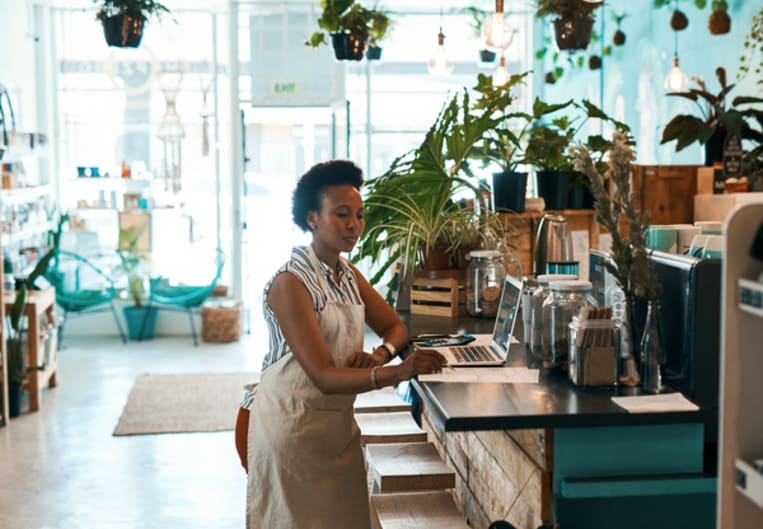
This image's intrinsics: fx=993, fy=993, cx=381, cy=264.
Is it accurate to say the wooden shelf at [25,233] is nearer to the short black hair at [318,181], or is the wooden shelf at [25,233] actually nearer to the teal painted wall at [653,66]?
the teal painted wall at [653,66]

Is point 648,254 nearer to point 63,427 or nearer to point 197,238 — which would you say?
point 63,427

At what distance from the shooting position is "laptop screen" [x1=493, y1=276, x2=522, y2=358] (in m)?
3.01

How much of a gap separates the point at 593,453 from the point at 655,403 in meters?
0.21

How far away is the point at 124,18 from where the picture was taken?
610 cm

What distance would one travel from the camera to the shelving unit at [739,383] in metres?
1.91

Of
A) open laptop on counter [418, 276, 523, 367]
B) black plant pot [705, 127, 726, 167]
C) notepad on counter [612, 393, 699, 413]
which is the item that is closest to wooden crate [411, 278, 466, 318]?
open laptop on counter [418, 276, 523, 367]

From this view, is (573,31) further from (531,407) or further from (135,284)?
(135,284)

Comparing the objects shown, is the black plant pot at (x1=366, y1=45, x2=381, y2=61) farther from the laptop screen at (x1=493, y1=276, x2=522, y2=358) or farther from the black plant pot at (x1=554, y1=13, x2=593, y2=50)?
the laptop screen at (x1=493, y1=276, x2=522, y2=358)

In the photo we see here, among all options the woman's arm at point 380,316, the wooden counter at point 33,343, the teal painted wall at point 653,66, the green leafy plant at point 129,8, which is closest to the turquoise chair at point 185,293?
the wooden counter at point 33,343

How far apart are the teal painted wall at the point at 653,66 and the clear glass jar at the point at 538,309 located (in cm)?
389

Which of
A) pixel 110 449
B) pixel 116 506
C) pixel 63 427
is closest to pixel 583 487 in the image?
pixel 116 506

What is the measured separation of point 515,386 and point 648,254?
53 centimetres

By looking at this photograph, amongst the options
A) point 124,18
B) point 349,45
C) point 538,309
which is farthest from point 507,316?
point 349,45

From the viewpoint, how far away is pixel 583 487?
7.89 ft
